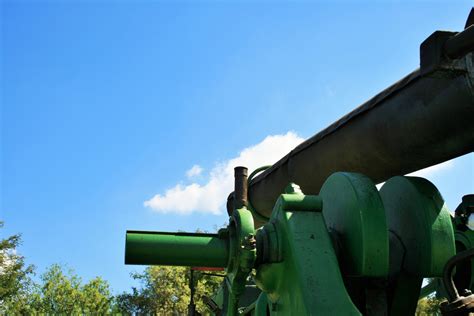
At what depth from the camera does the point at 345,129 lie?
12.3ft

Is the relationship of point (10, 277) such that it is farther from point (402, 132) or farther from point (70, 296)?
point (402, 132)

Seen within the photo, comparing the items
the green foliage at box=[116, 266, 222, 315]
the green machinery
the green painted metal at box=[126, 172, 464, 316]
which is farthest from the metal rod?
the green foliage at box=[116, 266, 222, 315]

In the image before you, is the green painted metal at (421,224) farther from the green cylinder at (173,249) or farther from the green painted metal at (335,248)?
the green cylinder at (173,249)

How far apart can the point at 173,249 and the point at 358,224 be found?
1.13 meters

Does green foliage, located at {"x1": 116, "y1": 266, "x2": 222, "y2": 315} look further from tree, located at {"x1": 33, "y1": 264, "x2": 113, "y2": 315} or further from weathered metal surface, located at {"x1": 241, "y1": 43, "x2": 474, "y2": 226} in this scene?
weathered metal surface, located at {"x1": 241, "y1": 43, "x2": 474, "y2": 226}

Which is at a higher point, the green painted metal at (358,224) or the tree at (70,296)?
the tree at (70,296)

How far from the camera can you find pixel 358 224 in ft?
9.11

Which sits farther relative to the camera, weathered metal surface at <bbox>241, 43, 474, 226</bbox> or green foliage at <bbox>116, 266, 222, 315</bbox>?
green foliage at <bbox>116, 266, 222, 315</bbox>

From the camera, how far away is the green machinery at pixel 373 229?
2.54 m

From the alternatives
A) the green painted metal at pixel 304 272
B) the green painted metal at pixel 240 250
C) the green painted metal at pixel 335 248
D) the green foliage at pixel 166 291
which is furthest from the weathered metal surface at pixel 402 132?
the green foliage at pixel 166 291

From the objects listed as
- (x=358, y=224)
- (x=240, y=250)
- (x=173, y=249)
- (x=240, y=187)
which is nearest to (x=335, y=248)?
(x=358, y=224)

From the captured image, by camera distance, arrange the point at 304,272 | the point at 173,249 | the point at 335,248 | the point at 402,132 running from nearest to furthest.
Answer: the point at 304,272 → the point at 335,248 → the point at 402,132 → the point at 173,249

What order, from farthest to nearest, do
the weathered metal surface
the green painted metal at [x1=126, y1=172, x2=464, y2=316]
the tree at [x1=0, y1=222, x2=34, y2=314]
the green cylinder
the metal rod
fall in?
the tree at [x1=0, y1=222, x2=34, y2=314] → the metal rod → the green cylinder → the weathered metal surface → the green painted metal at [x1=126, y1=172, x2=464, y2=316]

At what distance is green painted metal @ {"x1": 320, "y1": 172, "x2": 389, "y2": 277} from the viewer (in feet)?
8.90
